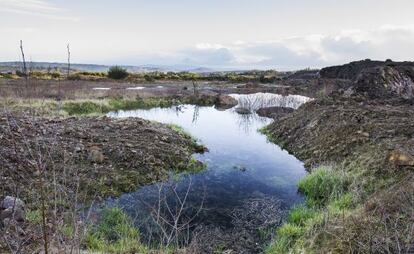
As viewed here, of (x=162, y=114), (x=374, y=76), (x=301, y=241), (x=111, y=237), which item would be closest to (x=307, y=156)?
(x=301, y=241)

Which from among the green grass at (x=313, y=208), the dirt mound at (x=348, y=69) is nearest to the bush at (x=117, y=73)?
the dirt mound at (x=348, y=69)

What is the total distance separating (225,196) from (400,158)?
4.09 m

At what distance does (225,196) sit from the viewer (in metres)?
9.55

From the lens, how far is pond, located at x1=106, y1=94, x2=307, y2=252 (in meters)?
7.22

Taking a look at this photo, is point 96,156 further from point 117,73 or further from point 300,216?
point 117,73

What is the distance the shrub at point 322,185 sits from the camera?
9.05 metres

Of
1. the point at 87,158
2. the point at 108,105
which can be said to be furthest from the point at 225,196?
the point at 108,105

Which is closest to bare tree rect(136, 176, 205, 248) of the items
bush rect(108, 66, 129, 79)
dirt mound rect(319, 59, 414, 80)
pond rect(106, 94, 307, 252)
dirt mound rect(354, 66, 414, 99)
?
pond rect(106, 94, 307, 252)

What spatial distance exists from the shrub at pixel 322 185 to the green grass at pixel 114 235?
163 inches

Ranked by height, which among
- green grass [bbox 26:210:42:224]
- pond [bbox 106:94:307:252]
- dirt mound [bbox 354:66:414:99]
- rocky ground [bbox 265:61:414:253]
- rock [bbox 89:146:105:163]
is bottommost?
pond [bbox 106:94:307:252]

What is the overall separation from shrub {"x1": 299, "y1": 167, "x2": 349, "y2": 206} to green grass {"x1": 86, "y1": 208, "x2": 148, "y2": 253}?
4.14 meters

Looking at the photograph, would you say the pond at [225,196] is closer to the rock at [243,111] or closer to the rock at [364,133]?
the rock at [364,133]

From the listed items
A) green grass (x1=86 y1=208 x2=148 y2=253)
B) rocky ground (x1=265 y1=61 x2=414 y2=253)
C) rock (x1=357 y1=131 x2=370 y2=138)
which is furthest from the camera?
rock (x1=357 y1=131 x2=370 y2=138)

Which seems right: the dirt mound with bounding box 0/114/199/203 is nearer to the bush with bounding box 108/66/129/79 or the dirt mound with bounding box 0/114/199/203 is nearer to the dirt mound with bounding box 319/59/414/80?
the dirt mound with bounding box 319/59/414/80
